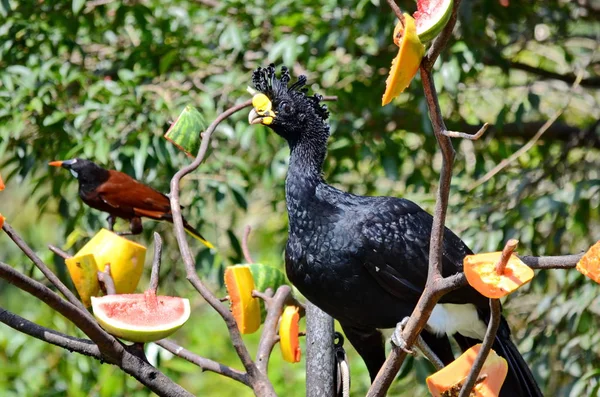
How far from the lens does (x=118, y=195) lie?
106 inches

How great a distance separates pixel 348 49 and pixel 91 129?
95 centimetres

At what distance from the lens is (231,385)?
4.83 meters

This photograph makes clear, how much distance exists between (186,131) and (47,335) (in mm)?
543

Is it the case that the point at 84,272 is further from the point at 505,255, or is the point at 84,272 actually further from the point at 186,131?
the point at 505,255

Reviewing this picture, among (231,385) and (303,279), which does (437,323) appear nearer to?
(303,279)

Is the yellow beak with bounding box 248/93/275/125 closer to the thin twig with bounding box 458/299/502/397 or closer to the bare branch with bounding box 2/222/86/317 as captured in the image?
the bare branch with bounding box 2/222/86/317

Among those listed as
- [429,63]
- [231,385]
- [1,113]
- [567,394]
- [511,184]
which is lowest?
[231,385]

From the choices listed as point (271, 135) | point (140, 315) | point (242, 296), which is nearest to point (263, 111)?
point (242, 296)

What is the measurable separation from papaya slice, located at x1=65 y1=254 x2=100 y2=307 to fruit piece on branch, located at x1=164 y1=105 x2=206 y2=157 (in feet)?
0.95

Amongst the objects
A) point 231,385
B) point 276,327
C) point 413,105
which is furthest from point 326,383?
point 231,385

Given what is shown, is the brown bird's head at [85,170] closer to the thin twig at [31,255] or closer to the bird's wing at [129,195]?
the bird's wing at [129,195]

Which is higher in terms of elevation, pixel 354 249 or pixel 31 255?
pixel 31 255

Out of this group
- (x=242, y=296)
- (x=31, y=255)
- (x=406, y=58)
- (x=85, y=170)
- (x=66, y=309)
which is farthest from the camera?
(x=85, y=170)

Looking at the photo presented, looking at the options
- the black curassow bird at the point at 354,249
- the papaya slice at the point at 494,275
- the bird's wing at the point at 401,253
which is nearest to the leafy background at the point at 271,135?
the black curassow bird at the point at 354,249
